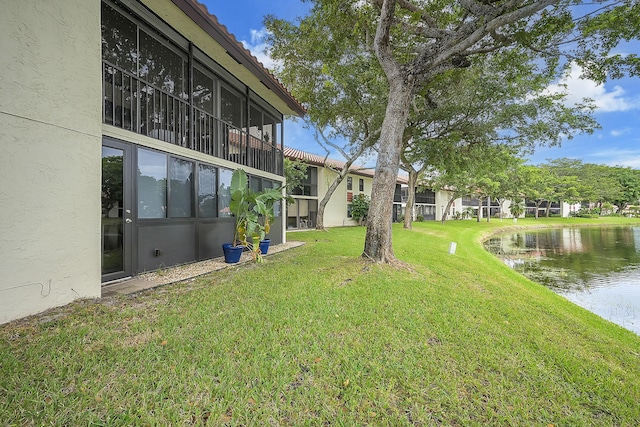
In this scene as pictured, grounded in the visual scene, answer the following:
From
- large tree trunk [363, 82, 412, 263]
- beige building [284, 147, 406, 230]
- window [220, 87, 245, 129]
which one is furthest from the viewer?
beige building [284, 147, 406, 230]

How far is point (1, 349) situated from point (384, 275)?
216 inches

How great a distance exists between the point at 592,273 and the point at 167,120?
16.0 m

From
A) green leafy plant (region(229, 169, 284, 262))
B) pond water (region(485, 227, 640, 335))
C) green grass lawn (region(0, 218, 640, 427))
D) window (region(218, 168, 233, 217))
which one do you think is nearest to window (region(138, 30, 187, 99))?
window (region(218, 168, 233, 217))

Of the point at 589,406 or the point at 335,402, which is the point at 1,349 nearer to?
the point at 335,402

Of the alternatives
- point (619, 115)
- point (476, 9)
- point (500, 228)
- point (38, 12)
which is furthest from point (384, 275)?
point (619, 115)

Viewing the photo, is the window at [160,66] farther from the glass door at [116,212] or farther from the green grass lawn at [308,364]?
the green grass lawn at [308,364]

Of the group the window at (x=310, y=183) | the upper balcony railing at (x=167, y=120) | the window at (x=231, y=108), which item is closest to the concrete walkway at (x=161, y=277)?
the upper balcony railing at (x=167, y=120)

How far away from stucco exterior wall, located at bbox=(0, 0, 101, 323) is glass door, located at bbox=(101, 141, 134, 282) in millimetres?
913

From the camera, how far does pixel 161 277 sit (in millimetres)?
5648

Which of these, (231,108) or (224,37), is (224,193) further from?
(224,37)

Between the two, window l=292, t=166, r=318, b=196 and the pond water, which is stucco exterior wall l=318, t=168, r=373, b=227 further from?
the pond water

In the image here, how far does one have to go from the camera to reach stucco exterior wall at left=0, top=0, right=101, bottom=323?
336 cm

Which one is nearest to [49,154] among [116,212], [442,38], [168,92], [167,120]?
[116,212]

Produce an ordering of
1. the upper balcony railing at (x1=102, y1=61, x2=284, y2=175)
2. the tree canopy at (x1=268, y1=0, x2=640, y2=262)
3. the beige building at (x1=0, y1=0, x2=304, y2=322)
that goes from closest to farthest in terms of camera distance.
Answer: the beige building at (x1=0, y1=0, x2=304, y2=322) → the upper balcony railing at (x1=102, y1=61, x2=284, y2=175) → the tree canopy at (x1=268, y1=0, x2=640, y2=262)
